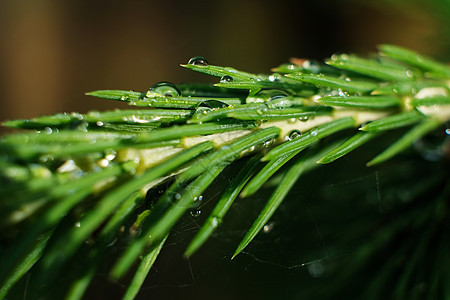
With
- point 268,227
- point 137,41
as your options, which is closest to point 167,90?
point 268,227

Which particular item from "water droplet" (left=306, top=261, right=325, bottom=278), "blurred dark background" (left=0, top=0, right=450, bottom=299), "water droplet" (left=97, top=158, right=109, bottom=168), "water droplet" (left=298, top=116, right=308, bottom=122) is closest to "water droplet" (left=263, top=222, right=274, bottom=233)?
"water droplet" (left=306, top=261, right=325, bottom=278)

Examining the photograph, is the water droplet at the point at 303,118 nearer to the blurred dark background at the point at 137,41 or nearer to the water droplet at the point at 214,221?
the water droplet at the point at 214,221

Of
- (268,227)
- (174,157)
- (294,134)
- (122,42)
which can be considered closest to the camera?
(174,157)

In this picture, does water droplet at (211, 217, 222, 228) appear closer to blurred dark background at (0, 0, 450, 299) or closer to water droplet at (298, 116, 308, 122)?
water droplet at (298, 116, 308, 122)

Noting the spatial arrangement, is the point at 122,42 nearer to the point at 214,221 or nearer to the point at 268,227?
the point at 268,227

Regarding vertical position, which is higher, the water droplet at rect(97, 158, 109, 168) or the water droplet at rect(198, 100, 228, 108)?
the water droplet at rect(198, 100, 228, 108)

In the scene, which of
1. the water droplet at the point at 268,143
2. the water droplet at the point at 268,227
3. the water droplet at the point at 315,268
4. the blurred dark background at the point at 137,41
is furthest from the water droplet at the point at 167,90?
the blurred dark background at the point at 137,41

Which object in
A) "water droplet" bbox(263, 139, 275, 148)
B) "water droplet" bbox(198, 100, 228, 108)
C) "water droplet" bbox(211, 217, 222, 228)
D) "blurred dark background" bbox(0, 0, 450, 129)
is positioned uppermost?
"blurred dark background" bbox(0, 0, 450, 129)
